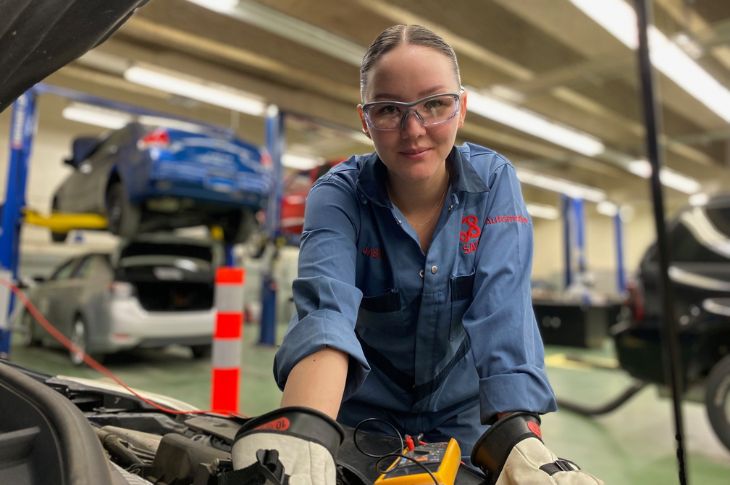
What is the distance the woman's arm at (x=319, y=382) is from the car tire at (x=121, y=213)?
4203mm

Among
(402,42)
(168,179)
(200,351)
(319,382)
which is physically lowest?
(200,351)

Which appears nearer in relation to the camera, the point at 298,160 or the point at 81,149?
the point at 81,149

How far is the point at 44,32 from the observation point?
88 centimetres

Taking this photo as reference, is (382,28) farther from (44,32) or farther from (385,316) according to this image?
(44,32)

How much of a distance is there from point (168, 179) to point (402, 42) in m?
3.81

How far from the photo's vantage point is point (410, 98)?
3.43 ft

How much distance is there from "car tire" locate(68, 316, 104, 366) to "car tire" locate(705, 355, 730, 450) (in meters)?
4.80

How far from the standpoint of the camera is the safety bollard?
8.64 ft

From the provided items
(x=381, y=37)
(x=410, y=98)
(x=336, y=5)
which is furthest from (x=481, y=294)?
(x=336, y=5)

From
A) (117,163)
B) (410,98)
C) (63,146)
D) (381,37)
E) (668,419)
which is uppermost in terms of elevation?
(63,146)

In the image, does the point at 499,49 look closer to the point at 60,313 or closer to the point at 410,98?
the point at 60,313

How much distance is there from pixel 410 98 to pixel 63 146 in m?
12.1

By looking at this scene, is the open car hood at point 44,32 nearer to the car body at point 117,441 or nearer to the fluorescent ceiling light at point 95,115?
the car body at point 117,441

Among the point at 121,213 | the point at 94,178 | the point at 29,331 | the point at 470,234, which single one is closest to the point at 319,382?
the point at 470,234
